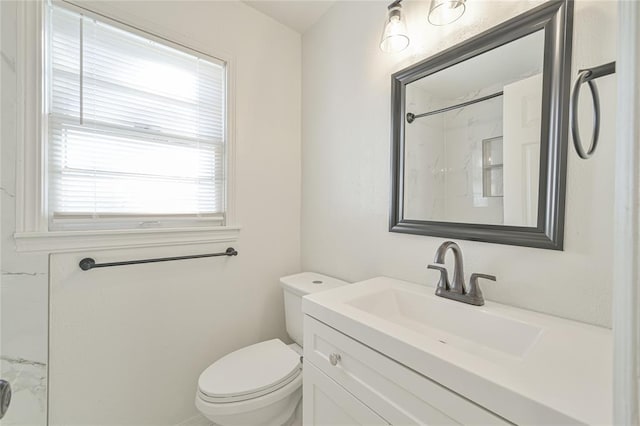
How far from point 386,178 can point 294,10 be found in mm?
1256

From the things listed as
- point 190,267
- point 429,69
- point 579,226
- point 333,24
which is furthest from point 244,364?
point 333,24

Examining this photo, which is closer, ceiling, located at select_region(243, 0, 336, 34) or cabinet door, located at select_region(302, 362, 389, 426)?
cabinet door, located at select_region(302, 362, 389, 426)

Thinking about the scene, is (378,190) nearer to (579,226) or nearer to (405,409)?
(579,226)

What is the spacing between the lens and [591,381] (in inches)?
21.0

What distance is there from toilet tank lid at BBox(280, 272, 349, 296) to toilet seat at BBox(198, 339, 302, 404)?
316mm

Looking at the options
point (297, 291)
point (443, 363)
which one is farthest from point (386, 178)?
point (443, 363)

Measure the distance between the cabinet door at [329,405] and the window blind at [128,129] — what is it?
1005 mm

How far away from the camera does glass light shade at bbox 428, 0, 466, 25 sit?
1.00 meters

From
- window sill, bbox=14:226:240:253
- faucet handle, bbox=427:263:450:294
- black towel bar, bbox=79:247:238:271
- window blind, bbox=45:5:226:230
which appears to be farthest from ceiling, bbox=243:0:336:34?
faucet handle, bbox=427:263:450:294

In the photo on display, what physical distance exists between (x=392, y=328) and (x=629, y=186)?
0.58 metres

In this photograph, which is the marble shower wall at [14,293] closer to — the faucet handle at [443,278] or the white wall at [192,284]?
the white wall at [192,284]

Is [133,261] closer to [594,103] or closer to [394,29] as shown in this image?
[394,29]

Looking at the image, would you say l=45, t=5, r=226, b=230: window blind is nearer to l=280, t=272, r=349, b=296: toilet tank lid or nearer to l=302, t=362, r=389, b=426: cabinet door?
l=280, t=272, r=349, b=296: toilet tank lid

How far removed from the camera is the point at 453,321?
3.13 ft
